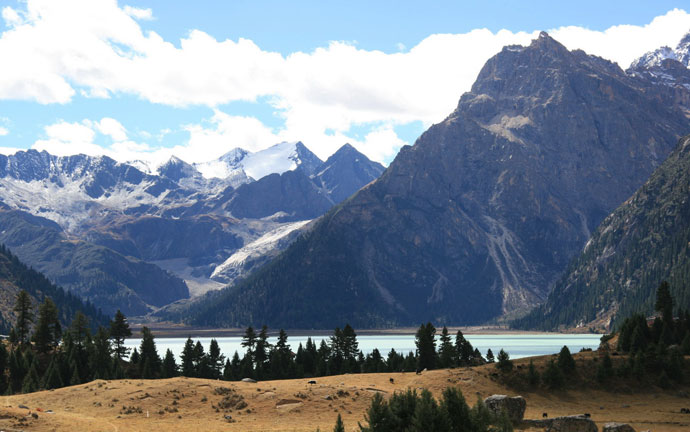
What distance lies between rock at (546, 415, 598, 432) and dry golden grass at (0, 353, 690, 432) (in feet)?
30.5

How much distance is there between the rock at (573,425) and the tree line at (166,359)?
5153cm

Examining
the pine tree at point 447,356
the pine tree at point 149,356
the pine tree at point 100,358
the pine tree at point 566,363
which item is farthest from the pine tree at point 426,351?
the pine tree at point 100,358

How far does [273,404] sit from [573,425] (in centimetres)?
3425

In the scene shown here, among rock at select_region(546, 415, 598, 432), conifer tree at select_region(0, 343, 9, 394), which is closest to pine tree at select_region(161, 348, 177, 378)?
conifer tree at select_region(0, 343, 9, 394)

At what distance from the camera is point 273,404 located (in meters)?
86.3

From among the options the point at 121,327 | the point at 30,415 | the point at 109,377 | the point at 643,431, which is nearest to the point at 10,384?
the point at 109,377

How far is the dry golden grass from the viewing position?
76625 millimetres

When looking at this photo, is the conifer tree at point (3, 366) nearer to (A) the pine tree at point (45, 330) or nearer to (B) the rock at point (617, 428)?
(A) the pine tree at point (45, 330)

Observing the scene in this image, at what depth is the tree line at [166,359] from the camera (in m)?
130

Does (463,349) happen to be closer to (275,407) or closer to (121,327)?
(275,407)

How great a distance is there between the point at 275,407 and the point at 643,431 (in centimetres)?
4086

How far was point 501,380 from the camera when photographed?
340ft

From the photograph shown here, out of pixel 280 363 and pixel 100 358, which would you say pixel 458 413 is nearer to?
pixel 280 363

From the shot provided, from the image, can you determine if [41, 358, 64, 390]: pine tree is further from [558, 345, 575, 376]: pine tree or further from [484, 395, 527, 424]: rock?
[558, 345, 575, 376]: pine tree
